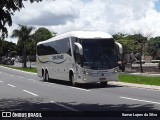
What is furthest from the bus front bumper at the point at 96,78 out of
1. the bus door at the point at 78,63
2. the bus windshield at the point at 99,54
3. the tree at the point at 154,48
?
the tree at the point at 154,48

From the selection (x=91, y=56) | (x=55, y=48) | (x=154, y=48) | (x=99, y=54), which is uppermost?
(x=154, y=48)

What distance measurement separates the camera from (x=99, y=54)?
2722 centimetres

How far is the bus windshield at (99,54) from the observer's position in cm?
2708

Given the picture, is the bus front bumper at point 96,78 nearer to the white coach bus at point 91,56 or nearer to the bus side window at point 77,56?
the white coach bus at point 91,56

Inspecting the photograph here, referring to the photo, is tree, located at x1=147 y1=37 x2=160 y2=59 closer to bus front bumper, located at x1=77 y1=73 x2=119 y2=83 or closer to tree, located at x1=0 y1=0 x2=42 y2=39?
bus front bumper, located at x1=77 y1=73 x2=119 y2=83

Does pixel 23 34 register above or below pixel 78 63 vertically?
above

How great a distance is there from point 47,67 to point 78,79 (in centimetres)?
876

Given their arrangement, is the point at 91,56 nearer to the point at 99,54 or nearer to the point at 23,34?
the point at 99,54

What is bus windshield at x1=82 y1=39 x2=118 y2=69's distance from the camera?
88.8 feet

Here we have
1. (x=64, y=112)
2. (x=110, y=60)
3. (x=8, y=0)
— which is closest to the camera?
(x=8, y=0)

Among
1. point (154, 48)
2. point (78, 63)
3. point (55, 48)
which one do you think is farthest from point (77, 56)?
point (154, 48)

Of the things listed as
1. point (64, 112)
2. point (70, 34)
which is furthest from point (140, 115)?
point (70, 34)

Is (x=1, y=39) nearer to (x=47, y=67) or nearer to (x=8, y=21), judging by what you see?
(x=8, y=21)

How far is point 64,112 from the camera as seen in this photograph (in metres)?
15.2
